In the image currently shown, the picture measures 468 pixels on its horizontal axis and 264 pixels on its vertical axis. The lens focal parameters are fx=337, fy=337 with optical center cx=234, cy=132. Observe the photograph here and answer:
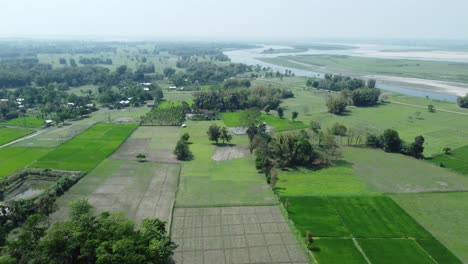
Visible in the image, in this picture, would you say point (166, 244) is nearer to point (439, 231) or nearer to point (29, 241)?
point (29, 241)

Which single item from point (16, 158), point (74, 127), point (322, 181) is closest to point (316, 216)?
point (322, 181)

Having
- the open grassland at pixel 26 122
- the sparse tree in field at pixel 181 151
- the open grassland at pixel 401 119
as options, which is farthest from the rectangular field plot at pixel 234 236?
the open grassland at pixel 26 122

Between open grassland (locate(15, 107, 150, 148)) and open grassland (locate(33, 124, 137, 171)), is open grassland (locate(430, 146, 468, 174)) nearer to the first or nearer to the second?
open grassland (locate(33, 124, 137, 171))

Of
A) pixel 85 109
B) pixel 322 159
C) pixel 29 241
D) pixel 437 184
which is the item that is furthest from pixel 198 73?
pixel 29 241

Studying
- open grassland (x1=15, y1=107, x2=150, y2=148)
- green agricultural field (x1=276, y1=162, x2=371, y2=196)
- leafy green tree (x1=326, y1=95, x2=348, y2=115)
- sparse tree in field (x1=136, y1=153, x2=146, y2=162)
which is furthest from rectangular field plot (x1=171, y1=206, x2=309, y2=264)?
leafy green tree (x1=326, y1=95, x2=348, y2=115)

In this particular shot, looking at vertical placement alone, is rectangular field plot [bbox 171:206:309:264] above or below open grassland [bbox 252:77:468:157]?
below

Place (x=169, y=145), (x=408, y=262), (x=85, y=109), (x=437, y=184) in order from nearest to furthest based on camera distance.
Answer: (x=408, y=262), (x=437, y=184), (x=169, y=145), (x=85, y=109)
